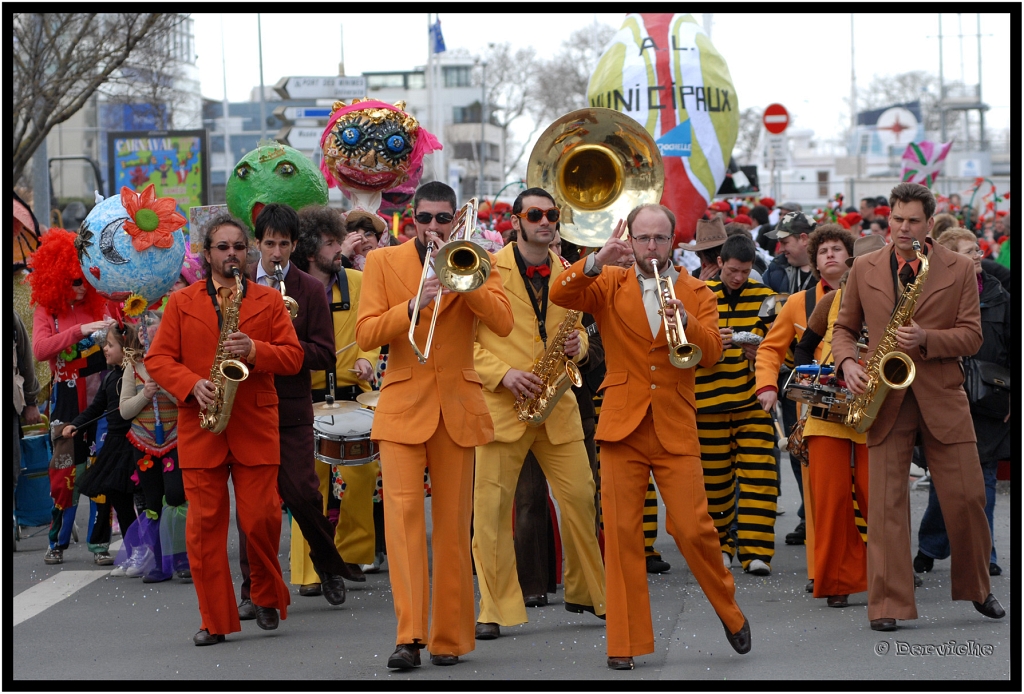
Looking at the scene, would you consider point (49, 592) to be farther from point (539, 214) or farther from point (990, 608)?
point (990, 608)

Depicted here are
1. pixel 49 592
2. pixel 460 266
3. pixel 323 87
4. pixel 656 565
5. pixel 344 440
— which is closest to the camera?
pixel 460 266

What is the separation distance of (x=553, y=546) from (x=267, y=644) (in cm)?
189

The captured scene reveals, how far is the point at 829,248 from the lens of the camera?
8.33 meters

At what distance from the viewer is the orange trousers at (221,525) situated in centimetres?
679

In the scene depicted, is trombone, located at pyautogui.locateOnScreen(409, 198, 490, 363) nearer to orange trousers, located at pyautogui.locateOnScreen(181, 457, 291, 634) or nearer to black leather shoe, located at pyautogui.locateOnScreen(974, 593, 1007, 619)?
orange trousers, located at pyautogui.locateOnScreen(181, 457, 291, 634)

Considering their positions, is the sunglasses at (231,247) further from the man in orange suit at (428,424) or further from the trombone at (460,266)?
the trombone at (460,266)

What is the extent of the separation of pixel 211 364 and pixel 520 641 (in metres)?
2.06

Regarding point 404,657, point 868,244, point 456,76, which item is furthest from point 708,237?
point 456,76

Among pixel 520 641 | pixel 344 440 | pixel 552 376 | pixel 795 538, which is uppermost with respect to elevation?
pixel 552 376

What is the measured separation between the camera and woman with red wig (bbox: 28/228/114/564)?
9.16 meters

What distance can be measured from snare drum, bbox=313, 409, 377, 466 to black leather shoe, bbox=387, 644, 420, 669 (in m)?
1.83

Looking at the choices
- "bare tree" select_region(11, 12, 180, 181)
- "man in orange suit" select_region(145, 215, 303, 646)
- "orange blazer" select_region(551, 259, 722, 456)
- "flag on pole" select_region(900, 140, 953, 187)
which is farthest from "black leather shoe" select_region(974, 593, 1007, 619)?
"flag on pole" select_region(900, 140, 953, 187)

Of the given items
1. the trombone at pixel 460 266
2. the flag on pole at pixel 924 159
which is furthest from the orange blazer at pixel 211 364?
the flag on pole at pixel 924 159

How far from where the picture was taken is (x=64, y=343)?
359 inches
